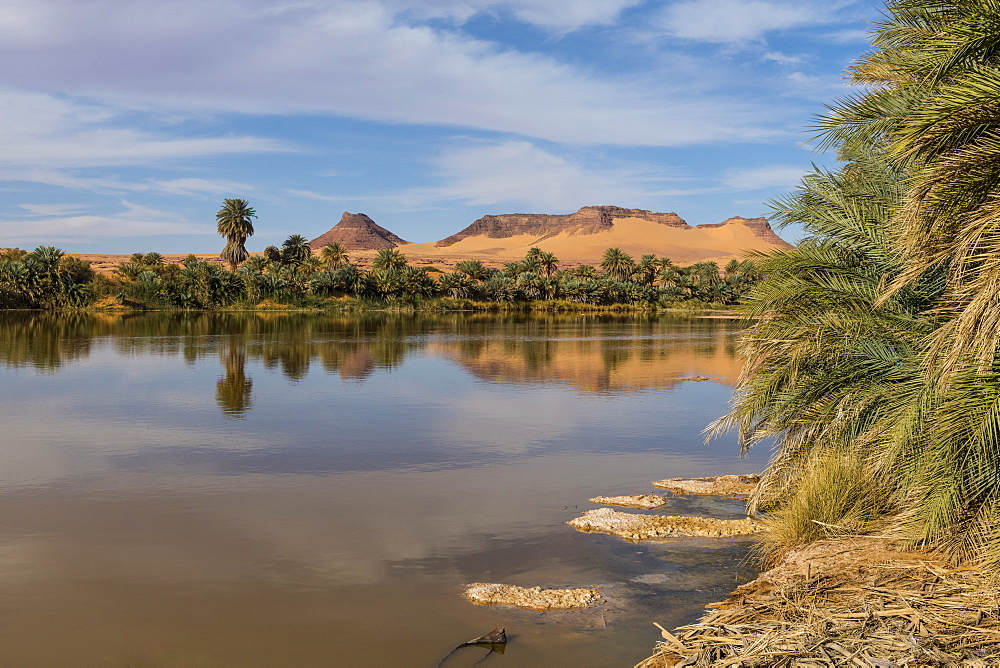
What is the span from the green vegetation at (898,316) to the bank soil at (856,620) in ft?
1.79

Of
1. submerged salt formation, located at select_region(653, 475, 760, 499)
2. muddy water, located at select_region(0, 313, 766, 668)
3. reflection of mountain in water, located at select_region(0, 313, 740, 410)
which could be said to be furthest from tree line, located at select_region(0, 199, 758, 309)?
submerged salt formation, located at select_region(653, 475, 760, 499)

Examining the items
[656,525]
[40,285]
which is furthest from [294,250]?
[656,525]

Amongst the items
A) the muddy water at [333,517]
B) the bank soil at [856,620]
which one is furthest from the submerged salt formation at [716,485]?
the bank soil at [856,620]

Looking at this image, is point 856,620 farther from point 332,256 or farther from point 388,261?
point 332,256

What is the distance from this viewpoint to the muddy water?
7977 millimetres

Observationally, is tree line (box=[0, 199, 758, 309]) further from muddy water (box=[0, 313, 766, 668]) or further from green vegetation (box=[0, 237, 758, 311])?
muddy water (box=[0, 313, 766, 668])

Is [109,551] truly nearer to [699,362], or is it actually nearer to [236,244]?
[699,362]

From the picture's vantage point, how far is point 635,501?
41.5 feet

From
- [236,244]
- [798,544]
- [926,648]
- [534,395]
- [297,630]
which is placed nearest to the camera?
[926,648]

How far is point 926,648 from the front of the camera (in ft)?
19.2

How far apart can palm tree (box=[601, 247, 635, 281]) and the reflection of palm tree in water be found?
102 m

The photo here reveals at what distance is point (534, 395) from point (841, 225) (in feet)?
50.8

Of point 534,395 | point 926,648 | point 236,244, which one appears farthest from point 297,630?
point 236,244

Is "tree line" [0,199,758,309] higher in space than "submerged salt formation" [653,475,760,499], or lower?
higher
